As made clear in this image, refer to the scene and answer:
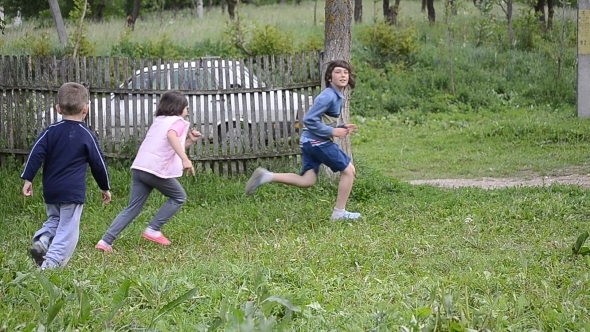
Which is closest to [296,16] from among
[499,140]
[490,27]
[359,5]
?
[359,5]

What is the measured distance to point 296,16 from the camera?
32719mm

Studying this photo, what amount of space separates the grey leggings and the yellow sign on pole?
10.8 m

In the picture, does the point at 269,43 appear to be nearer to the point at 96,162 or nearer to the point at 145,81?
the point at 145,81

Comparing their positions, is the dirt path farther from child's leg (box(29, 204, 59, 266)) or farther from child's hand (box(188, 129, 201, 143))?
child's leg (box(29, 204, 59, 266))

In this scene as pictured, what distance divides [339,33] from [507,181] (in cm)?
303

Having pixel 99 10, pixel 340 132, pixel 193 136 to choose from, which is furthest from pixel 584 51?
pixel 99 10

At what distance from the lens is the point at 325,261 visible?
6.11 metres

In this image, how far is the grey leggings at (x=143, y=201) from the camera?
744cm

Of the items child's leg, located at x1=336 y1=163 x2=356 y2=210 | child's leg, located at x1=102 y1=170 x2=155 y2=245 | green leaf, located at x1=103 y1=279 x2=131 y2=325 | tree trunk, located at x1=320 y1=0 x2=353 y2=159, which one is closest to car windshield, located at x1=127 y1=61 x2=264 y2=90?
tree trunk, located at x1=320 y1=0 x2=353 y2=159

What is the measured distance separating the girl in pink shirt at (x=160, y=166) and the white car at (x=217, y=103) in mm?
2856

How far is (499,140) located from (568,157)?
200cm

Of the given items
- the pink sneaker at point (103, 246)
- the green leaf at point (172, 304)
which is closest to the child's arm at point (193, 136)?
the pink sneaker at point (103, 246)

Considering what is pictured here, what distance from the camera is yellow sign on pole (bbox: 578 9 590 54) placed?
1590cm

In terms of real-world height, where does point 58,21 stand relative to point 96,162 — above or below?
above
